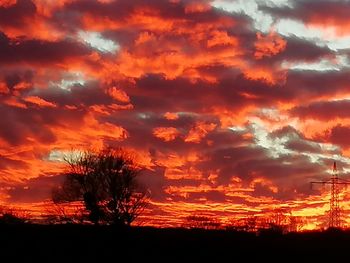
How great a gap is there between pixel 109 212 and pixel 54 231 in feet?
118

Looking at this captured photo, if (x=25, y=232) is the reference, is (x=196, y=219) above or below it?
above

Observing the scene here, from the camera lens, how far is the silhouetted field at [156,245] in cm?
2691

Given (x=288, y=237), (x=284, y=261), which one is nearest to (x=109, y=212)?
(x=288, y=237)

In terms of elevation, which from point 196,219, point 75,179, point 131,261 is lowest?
point 131,261

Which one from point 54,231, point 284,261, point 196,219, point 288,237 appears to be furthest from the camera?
point 196,219

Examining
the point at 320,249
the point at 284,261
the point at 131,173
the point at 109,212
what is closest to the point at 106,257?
the point at 284,261

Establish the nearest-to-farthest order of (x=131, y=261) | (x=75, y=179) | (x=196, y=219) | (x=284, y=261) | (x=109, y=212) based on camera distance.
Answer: (x=131, y=261) < (x=284, y=261) < (x=196, y=219) < (x=109, y=212) < (x=75, y=179)

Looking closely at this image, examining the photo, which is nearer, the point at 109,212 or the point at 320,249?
the point at 320,249

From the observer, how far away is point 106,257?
87.7 ft

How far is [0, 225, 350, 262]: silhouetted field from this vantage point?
26.9 meters

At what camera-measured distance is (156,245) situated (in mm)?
28984

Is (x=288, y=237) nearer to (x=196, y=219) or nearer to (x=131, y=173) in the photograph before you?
(x=196, y=219)

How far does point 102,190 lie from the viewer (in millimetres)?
69000

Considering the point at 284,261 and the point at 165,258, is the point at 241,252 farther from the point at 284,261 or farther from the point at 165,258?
the point at 165,258
